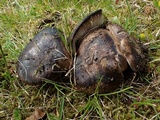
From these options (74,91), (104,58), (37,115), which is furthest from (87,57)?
(37,115)

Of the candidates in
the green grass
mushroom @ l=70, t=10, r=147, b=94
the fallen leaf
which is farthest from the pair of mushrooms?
the fallen leaf

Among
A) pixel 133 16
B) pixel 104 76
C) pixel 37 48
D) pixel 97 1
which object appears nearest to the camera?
pixel 104 76

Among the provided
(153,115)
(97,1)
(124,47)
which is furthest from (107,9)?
(153,115)

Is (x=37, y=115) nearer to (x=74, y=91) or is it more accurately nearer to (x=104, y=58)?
(x=74, y=91)

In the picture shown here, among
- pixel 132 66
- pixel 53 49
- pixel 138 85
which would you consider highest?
pixel 53 49

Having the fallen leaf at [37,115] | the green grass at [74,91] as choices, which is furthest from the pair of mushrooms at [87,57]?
the fallen leaf at [37,115]

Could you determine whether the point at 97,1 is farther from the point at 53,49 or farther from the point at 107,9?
the point at 53,49
